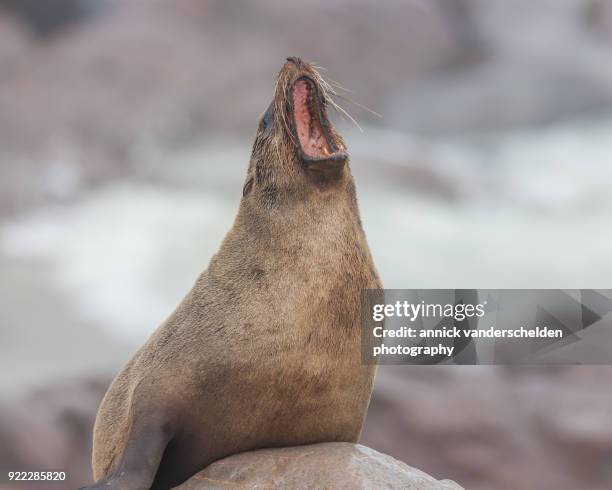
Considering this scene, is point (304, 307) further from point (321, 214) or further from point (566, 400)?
point (566, 400)

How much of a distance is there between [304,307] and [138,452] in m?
1.18

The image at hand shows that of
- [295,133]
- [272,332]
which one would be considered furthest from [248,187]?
[272,332]

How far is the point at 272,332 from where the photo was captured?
476cm

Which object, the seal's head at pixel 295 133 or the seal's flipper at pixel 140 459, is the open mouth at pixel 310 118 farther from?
the seal's flipper at pixel 140 459

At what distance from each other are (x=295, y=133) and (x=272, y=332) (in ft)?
4.24

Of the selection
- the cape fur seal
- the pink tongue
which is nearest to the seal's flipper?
the cape fur seal

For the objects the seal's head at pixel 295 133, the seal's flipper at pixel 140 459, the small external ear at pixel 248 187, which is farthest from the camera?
the small external ear at pixel 248 187

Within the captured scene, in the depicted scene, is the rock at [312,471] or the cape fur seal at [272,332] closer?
the rock at [312,471]

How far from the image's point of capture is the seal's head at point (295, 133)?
526 cm

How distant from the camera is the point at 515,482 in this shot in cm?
1691

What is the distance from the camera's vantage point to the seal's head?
5.26m

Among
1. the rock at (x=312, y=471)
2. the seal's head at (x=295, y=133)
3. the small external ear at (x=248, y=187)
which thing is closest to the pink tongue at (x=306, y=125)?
the seal's head at (x=295, y=133)

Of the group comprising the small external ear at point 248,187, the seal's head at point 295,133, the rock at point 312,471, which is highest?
the seal's head at point 295,133

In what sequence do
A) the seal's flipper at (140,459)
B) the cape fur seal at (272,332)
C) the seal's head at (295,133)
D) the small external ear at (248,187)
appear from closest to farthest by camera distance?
the seal's flipper at (140,459)
the cape fur seal at (272,332)
the seal's head at (295,133)
the small external ear at (248,187)
